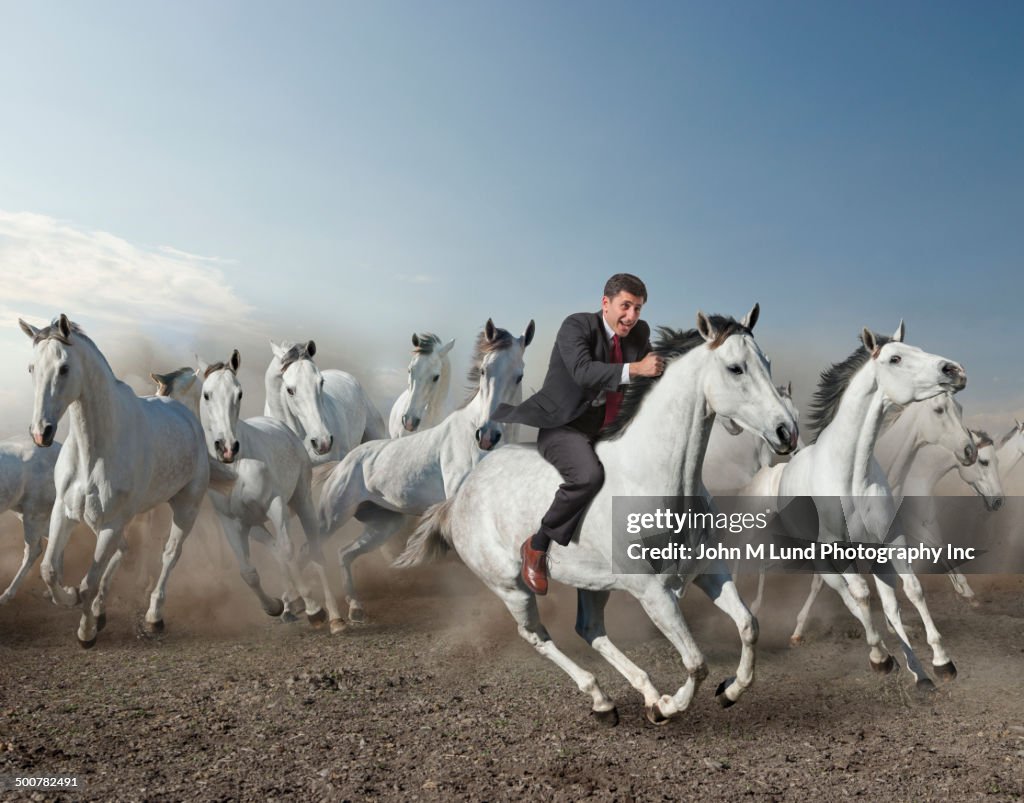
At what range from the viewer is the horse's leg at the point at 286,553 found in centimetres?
789

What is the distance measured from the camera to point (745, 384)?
433 centimetres

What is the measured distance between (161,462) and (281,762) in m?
3.67

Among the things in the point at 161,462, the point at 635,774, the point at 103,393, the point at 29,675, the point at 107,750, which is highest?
the point at 103,393

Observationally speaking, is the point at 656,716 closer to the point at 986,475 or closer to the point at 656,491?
the point at 656,491

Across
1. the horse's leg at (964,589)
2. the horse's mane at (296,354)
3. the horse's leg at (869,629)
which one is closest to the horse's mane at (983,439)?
the horse's leg at (964,589)

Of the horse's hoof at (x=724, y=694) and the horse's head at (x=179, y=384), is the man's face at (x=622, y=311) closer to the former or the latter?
the horse's hoof at (x=724, y=694)

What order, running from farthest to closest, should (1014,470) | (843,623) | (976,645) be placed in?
(1014,470) → (843,623) → (976,645)

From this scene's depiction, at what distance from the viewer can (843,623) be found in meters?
7.92

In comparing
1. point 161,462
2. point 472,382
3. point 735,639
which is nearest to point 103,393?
point 161,462

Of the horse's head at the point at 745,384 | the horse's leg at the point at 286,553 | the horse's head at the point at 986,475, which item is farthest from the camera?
the horse's head at the point at 986,475

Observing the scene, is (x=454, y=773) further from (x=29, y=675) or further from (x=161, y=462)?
(x=161, y=462)

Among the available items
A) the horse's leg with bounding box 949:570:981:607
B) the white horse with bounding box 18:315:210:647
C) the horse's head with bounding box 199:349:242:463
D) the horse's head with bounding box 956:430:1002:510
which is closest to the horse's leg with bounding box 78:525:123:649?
the white horse with bounding box 18:315:210:647

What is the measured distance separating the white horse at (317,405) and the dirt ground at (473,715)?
2.16 metres

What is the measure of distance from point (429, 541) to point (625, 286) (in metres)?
2.34
